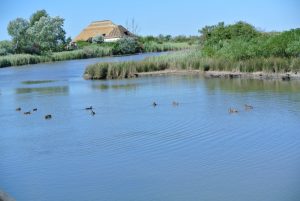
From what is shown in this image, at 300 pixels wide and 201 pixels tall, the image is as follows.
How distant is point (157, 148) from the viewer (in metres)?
9.70

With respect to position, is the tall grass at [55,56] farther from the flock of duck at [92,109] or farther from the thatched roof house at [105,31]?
the flock of duck at [92,109]

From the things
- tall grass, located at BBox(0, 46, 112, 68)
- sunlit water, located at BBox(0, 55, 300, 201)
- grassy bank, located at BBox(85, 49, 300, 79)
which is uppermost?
tall grass, located at BBox(0, 46, 112, 68)

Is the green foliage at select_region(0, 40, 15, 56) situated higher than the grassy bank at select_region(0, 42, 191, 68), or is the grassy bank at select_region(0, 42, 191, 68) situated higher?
the green foliage at select_region(0, 40, 15, 56)

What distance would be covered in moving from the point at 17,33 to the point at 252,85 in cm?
3564

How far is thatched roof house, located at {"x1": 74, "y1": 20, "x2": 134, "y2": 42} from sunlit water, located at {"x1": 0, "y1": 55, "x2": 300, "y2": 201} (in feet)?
157

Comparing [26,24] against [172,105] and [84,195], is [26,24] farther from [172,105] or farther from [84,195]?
[84,195]

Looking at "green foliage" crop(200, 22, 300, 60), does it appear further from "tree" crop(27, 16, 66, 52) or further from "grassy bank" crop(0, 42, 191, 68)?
"tree" crop(27, 16, 66, 52)

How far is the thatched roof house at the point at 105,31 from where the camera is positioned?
214ft

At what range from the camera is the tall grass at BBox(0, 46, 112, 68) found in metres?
45.4

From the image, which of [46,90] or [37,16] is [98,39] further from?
[46,90]

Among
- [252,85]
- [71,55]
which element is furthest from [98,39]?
[252,85]

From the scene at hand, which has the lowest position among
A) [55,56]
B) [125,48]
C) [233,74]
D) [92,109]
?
[92,109]

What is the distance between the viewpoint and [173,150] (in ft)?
31.0

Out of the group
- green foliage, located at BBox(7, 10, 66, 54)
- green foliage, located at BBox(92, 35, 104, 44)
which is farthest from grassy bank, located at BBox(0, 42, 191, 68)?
green foliage, located at BBox(92, 35, 104, 44)
